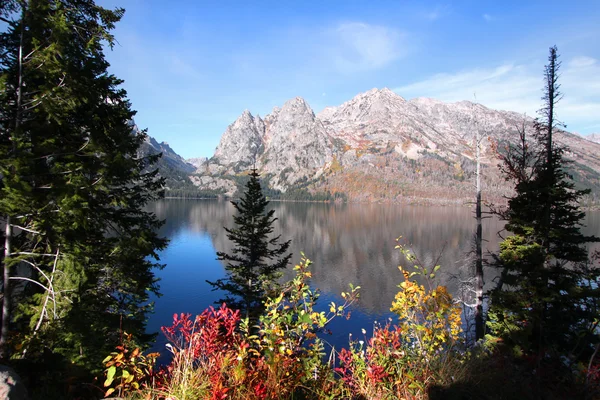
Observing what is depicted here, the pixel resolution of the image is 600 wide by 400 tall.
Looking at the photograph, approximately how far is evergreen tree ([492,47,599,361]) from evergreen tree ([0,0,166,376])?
1465cm

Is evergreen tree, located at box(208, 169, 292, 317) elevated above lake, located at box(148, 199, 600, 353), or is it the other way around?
evergreen tree, located at box(208, 169, 292, 317)

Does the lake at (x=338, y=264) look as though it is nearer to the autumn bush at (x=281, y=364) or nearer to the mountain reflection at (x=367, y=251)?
the mountain reflection at (x=367, y=251)

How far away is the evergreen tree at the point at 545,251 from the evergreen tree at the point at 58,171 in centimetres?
1465

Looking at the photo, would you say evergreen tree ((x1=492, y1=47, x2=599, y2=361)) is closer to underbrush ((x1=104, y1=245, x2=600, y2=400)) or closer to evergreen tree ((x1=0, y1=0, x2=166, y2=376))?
underbrush ((x1=104, y1=245, x2=600, y2=400))

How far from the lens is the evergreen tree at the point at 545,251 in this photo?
12312 millimetres

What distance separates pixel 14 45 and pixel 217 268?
161 ft

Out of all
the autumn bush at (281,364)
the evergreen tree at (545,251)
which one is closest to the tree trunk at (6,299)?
the autumn bush at (281,364)

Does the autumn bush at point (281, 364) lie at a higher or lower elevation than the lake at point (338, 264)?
higher

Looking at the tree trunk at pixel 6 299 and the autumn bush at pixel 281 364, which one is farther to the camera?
the tree trunk at pixel 6 299

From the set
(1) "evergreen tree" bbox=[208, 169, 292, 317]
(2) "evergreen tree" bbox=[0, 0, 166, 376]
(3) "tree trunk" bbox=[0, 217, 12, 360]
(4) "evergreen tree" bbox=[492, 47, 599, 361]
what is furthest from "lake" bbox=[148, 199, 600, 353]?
(3) "tree trunk" bbox=[0, 217, 12, 360]

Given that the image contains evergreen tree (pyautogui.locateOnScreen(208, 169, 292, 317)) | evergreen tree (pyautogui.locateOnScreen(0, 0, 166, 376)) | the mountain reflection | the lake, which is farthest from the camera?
the mountain reflection

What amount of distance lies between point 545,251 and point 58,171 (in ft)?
56.7

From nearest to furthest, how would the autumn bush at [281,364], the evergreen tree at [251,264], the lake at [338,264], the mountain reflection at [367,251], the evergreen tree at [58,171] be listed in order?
the autumn bush at [281,364] → the evergreen tree at [58,171] → the evergreen tree at [251,264] → the lake at [338,264] → the mountain reflection at [367,251]

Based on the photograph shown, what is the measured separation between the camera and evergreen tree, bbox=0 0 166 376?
276 inches
